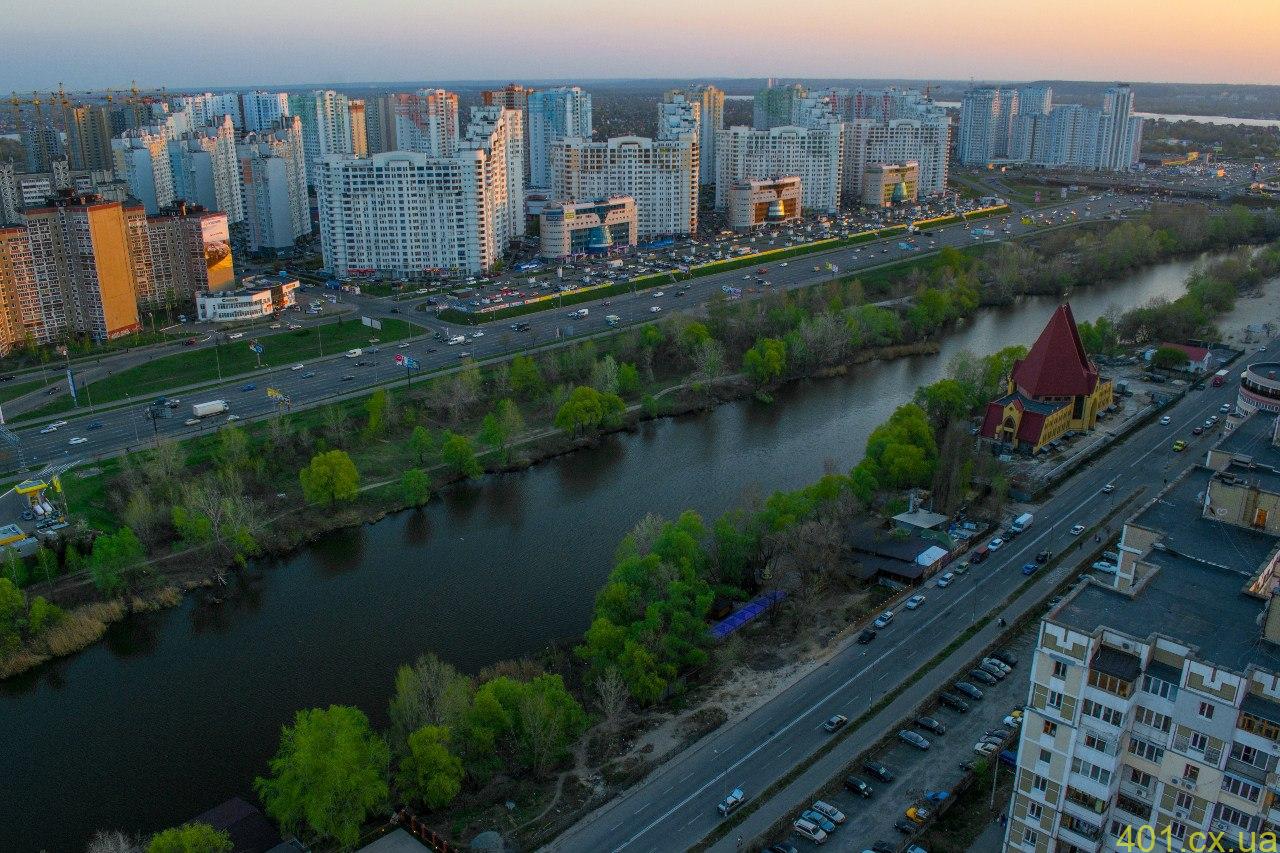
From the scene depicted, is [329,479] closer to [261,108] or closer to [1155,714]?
[1155,714]

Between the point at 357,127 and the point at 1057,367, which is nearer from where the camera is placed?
the point at 1057,367

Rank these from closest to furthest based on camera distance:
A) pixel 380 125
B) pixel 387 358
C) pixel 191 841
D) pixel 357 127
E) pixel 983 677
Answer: pixel 191 841
pixel 983 677
pixel 387 358
pixel 357 127
pixel 380 125

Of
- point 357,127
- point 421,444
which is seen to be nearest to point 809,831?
point 421,444

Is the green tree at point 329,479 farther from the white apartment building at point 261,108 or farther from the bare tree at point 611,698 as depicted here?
the white apartment building at point 261,108

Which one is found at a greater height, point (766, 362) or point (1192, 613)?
point (1192, 613)

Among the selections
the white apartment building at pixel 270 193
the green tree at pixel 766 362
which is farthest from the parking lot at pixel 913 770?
the white apartment building at pixel 270 193

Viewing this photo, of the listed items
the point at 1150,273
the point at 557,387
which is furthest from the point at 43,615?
the point at 1150,273

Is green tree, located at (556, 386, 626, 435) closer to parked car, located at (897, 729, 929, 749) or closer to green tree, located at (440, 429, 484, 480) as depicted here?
green tree, located at (440, 429, 484, 480)
